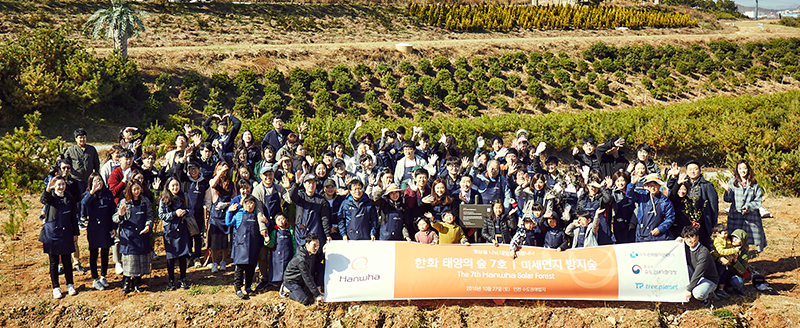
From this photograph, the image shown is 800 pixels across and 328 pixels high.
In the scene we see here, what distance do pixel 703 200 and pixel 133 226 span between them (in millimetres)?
8014

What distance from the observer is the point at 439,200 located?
794 cm

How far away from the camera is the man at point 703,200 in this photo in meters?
7.87

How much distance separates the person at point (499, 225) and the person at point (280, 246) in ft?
9.16

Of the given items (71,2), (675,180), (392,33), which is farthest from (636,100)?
(71,2)

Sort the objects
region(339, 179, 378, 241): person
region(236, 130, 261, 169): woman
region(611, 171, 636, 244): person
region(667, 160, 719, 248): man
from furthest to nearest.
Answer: region(236, 130, 261, 169): woman < region(611, 171, 636, 244): person < region(667, 160, 719, 248): man < region(339, 179, 378, 241): person

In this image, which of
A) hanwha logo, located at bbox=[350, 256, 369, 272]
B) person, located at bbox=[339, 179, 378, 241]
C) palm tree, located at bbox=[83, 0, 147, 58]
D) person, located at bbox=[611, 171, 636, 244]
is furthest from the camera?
palm tree, located at bbox=[83, 0, 147, 58]

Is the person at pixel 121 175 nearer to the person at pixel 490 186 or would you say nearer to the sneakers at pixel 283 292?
the sneakers at pixel 283 292

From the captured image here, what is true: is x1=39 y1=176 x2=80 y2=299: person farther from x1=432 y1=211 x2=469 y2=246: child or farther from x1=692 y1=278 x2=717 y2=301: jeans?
x1=692 y1=278 x2=717 y2=301: jeans

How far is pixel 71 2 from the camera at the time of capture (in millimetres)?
33781

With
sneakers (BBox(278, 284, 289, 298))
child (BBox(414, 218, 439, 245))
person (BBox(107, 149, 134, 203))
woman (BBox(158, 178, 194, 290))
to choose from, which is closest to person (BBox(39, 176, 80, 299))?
person (BBox(107, 149, 134, 203))

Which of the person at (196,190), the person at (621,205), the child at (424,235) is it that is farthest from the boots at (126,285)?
the person at (621,205)

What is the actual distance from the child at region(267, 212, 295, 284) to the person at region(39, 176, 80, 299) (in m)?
2.67

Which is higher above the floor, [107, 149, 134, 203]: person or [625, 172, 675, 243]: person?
[107, 149, 134, 203]: person

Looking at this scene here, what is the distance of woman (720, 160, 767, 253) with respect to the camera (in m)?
8.05
